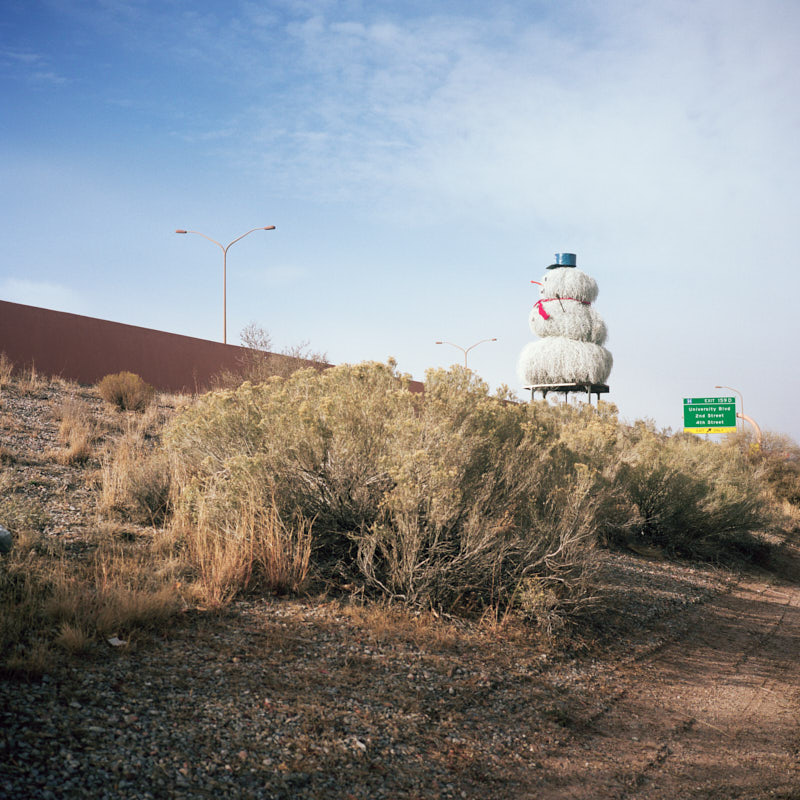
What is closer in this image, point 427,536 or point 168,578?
point 168,578

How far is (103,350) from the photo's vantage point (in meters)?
17.2

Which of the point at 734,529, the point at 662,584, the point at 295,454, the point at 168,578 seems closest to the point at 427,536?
the point at 295,454

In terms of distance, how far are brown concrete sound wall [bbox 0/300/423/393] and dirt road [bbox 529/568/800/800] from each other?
15204 millimetres

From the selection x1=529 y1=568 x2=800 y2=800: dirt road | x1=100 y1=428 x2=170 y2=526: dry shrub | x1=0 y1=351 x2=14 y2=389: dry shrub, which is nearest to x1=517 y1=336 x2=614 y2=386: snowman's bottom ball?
x1=0 y1=351 x2=14 y2=389: dry shrub

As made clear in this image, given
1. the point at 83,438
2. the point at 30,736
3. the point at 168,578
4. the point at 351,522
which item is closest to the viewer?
the point at 30,736

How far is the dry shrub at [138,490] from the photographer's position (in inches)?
284

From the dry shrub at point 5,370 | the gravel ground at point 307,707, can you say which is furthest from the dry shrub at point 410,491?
the dry shrub at point 5,370

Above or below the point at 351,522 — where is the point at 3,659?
below

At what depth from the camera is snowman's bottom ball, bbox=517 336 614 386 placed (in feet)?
121

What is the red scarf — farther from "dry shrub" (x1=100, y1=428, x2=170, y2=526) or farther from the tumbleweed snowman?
"dry shrub" (x1=100, y1=428, x2=170, y2=526)

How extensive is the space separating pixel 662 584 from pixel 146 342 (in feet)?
48.6

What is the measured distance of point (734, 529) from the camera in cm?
1250

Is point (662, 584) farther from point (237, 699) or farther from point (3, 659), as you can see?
point (3, 659)

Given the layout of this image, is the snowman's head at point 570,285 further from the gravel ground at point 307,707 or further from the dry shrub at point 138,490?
the gravel ground at point 307,707
